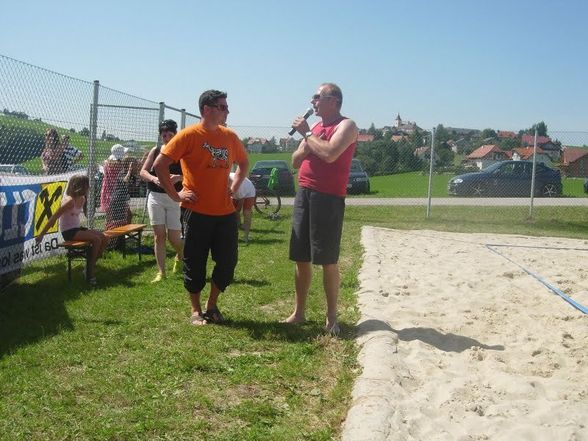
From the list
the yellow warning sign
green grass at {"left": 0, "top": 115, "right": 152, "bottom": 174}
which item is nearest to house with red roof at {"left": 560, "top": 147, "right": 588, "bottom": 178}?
green grass at {"left": 0, "top": 115, "right": 152, "bottom": 174}

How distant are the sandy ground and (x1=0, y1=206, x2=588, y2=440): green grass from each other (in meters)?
0.27

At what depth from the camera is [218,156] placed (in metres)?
5.15

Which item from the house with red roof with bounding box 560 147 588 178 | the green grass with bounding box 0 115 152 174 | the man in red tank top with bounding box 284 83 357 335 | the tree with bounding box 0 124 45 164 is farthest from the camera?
the house with red roof with bounding box 560 147 588 178

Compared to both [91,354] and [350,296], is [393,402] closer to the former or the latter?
[91,354]

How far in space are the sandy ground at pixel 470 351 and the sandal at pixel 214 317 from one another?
119cm

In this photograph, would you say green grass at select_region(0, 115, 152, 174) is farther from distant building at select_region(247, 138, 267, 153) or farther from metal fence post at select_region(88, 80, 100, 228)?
distant building at select_region(247, 138, 267, 153)

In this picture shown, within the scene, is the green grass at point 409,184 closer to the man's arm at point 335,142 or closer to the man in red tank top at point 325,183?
the man in red tank top at point 325,183

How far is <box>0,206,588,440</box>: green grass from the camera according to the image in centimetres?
330

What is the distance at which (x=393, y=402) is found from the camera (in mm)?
3607

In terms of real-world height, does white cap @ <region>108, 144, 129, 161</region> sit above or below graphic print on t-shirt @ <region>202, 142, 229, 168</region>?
above

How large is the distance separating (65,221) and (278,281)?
255cm

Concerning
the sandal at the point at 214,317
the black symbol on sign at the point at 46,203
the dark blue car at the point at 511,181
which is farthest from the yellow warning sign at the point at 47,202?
the dark blue car at the point at 511,181

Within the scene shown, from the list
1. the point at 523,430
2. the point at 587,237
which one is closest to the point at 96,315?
the point at 523,430

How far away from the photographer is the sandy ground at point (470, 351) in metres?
3.38
